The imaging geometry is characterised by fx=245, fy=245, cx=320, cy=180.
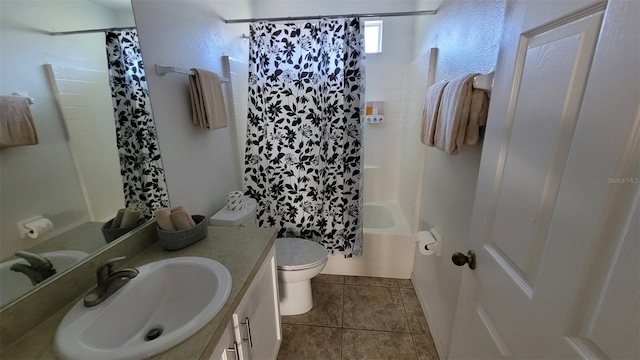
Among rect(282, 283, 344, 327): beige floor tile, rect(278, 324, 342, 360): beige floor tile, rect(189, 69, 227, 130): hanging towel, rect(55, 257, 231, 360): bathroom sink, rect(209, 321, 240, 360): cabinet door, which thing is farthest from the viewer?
rect(282, 283, 344, 327): beige floor tile

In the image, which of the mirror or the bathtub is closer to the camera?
the mirror

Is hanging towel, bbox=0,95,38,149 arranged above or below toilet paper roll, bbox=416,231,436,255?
above

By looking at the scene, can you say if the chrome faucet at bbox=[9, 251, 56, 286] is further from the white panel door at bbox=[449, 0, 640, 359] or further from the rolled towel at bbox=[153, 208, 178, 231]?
the white panel door at bbox=[449, 0, 640, 359]

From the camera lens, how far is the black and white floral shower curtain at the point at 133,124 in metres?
0.98

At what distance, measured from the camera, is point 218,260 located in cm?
Answer: 103

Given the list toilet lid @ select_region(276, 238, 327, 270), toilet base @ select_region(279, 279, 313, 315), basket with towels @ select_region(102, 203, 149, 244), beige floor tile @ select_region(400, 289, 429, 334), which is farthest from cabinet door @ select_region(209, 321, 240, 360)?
beige floor tile @ select_region(400, 289, 429, 334)

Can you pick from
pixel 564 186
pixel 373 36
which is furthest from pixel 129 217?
pixel 373 36

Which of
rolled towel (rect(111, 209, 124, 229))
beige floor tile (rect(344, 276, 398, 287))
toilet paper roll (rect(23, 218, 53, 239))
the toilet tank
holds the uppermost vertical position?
toilet paper roll (rect(23, 218, 53, 239))

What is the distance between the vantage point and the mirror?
0.68 m

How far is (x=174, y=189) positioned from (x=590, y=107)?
62.3 inches

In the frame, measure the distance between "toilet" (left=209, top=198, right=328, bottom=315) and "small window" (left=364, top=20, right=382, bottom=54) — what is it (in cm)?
190

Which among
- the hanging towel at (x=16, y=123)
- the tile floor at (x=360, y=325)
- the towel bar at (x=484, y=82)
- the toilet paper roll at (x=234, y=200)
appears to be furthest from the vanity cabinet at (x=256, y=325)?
the towel bar at (x=484, y=82)

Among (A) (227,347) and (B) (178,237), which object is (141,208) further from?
(A) (227,347)

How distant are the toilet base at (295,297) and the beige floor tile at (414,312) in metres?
0.74
